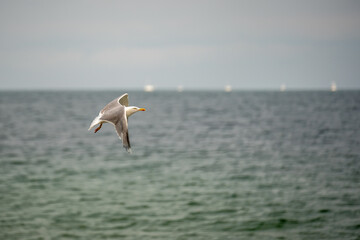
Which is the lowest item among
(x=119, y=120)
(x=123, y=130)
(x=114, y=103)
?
(x=123, y=130)

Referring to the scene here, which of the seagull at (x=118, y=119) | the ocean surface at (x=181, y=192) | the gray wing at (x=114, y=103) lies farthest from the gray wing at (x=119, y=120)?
the ocean surface at (x=181, y=192)

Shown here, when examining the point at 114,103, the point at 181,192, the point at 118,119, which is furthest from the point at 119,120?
the point at 181,192

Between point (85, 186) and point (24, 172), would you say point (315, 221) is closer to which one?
point (85, 186)

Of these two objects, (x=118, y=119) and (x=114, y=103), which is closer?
(x=118, y=119)

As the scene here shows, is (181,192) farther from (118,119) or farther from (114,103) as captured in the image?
(118,119)

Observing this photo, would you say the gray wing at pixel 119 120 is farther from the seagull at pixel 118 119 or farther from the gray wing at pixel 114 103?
the gray wing at pixel 114 103

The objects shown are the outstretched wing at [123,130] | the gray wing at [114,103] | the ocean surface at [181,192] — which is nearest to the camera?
the outstretched wing at [123,130]

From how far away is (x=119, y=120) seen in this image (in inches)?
214

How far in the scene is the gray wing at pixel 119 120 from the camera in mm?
5076

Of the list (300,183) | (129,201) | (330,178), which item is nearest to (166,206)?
(129,201)

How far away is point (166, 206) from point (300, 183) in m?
8.17

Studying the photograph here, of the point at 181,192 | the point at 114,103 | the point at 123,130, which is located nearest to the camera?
the point at 123,130

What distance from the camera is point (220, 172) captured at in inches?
1007

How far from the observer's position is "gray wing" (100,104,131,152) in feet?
16.7
